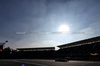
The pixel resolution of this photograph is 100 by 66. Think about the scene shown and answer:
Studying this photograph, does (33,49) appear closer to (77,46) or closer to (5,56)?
(5,56)

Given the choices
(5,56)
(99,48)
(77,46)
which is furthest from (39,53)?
(99,48)

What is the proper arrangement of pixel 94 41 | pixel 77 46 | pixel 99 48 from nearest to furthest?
pixel 99 48
pixel 94 41
pixel 77 46

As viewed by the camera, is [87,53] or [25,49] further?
[25,49]

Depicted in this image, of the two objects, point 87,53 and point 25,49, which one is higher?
point 25,49

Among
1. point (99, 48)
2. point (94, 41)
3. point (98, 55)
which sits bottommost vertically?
point (98, 55)

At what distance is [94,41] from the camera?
51.7m

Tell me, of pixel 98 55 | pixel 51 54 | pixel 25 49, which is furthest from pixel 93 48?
→ pixel 25 49

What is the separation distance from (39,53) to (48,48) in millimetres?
8119

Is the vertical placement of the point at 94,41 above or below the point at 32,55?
above

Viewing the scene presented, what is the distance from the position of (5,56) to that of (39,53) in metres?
25.6

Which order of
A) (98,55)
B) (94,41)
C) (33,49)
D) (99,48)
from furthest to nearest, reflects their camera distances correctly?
(33,49) → (94,41) → (99,48) → (98,55)

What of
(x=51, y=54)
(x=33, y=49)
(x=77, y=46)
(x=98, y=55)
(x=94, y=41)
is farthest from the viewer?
(x=33, y=49)

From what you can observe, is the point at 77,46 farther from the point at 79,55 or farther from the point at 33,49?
the point at 33,49

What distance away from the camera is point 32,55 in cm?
7438
